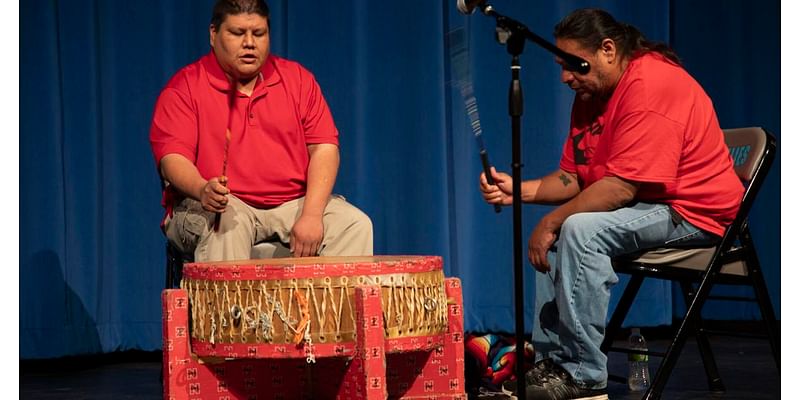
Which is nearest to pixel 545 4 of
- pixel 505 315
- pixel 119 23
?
pixel 505 315

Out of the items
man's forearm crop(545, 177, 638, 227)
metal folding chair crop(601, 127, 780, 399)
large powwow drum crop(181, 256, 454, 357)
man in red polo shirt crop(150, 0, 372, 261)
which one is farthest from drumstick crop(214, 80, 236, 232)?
metal folding chair crop(601, 127, 780, 399)

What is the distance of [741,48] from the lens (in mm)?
4945

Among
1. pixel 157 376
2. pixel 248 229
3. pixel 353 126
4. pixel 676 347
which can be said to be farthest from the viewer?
pixel 353 126

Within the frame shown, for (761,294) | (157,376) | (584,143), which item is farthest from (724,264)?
(157,376)

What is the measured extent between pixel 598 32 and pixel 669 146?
1.41 feet

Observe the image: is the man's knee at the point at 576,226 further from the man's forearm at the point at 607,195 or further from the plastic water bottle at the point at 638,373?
the plastic water bottle at the point at 638,373

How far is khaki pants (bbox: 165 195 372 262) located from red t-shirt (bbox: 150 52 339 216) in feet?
0.24

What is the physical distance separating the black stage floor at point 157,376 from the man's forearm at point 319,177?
0.85 meters

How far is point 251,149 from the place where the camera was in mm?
3340

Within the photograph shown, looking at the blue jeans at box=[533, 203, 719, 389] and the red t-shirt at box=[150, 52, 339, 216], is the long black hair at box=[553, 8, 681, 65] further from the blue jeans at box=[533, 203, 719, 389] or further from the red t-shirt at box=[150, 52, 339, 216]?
the red t-shirt at box=[150, 52, 339, 216]

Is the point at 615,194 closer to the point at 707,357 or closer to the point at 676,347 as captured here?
the point at 676,347

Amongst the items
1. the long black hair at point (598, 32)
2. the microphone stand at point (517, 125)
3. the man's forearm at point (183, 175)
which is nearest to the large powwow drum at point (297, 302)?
the microphone stand at point (517, 125)

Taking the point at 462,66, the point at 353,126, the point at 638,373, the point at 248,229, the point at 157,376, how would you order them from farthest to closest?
1. the point at 353,126
2. the point at 157,376
3. the point at 638,373
4. the point at 248,229
5. the point at 462,66

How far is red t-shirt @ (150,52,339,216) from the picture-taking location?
3303 mm
